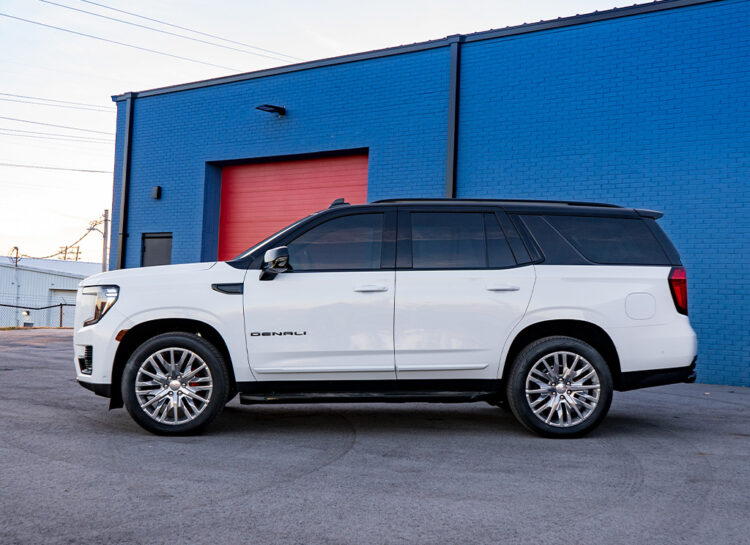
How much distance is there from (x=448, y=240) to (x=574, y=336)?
140cm

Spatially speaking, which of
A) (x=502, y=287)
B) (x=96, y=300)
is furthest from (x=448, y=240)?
(x=96, y=300)

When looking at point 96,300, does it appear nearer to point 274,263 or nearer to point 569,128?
point 274,263

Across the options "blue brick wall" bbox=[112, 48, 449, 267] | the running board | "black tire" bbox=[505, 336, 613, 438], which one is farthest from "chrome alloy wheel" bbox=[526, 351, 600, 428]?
"blue brick wall" bbox=[112, 48, 449, 267]

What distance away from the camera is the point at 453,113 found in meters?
13.9

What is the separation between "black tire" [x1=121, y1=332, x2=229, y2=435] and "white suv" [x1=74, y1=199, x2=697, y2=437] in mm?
11

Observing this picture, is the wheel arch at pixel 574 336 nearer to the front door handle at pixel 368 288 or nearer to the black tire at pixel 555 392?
the black tire at pixel 555 392

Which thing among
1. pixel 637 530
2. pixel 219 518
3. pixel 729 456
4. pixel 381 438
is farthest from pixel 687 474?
pixel 219 518

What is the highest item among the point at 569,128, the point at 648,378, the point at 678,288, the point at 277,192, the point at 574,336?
the point at 569,128

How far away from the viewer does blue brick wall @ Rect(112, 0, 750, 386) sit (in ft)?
37.7

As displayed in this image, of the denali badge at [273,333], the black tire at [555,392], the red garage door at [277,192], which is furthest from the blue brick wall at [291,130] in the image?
the denali badge at [273,333]

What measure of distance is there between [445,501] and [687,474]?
193 cm

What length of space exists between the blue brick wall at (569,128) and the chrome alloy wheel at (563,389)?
6384 mm

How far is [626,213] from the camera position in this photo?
6473mm

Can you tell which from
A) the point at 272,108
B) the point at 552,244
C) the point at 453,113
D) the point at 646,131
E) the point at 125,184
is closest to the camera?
the point at 552,244
